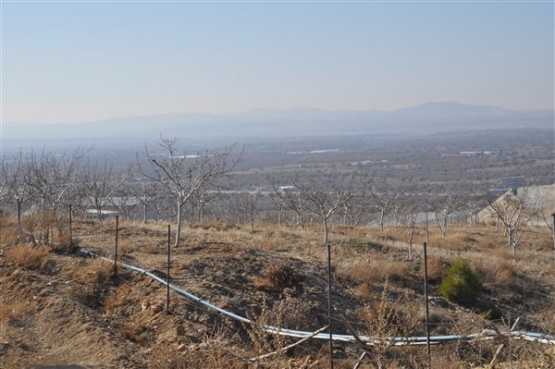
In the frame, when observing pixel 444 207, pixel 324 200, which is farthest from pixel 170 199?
pixel 444 207

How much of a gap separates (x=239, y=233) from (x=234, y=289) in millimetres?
9645

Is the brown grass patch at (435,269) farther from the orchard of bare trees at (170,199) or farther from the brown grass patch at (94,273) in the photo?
the brown grass patch at (94,273)

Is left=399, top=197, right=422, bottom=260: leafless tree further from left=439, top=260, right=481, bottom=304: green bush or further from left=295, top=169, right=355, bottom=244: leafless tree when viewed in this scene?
left=439, top=260, right=481, bottom=304: green bush

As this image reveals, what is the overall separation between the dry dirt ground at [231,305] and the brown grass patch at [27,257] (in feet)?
0.15

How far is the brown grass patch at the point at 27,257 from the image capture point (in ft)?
44.9

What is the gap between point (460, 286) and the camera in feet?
57.2

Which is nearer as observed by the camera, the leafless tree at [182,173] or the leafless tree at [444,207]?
the leafless tree at [182,173]

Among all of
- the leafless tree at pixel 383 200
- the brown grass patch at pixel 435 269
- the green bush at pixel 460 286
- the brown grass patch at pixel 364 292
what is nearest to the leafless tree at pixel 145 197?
the leafless tree at pixel 383 200

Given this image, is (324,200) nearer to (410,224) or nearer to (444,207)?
(410,224)

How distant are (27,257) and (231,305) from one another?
177 inches

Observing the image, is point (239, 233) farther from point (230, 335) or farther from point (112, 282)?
point (230, 335)

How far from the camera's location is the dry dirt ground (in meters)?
9.39

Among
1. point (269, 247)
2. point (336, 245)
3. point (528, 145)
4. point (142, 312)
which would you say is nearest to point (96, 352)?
point (142, 312)

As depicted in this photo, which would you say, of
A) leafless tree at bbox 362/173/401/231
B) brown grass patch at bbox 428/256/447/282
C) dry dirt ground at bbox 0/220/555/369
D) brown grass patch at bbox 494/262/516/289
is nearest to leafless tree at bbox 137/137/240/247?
dry dirt ground at bbox 0/220/555/369
